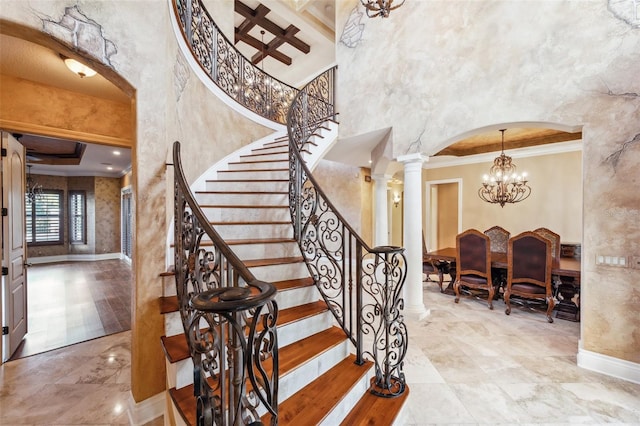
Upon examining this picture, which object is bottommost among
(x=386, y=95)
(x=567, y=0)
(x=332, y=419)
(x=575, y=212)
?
(x=332, y=419)

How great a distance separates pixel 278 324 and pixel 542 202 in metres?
6.39

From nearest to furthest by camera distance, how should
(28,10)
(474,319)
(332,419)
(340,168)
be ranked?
(28,10)
(332,419)
(474,319)
(340,168)

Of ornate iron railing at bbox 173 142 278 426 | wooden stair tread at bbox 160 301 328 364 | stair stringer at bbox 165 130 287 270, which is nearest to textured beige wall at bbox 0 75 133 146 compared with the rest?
stair stringer at bbox 165 130 287 270

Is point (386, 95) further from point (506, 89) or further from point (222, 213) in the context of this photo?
point (222, 213)

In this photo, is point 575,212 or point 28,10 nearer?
point 28,10

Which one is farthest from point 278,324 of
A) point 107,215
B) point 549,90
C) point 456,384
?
point 107,215

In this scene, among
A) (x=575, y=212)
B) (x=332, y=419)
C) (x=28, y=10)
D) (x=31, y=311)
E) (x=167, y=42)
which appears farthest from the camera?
(x=575, y=212)

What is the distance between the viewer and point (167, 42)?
2.06m

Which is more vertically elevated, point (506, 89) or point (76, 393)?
point (506, 89)

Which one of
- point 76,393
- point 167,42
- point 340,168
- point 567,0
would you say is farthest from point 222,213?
point 340,168

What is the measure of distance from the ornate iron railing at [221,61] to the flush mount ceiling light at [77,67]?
952 mm

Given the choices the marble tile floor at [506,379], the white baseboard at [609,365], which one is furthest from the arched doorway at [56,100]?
the white baseboard at [609,365]

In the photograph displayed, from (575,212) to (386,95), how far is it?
183 inches

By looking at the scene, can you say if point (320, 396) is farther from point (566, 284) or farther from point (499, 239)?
point (499, 239)
